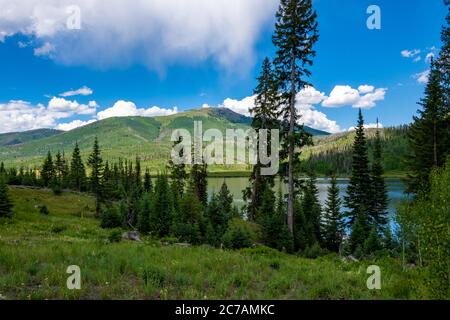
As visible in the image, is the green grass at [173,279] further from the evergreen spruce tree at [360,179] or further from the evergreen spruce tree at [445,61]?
the evergreen spruce tree at [360,179]

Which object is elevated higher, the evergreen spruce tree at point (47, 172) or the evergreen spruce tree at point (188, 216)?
the evergreen spruce tree at point (47, 172)

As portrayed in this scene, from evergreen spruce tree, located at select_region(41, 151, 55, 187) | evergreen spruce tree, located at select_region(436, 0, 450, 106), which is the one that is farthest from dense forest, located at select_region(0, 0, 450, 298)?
evergreen spruce tree, located at select_region(41, 151, 55, 187)

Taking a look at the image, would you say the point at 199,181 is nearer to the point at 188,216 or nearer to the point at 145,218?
the point at 188,216

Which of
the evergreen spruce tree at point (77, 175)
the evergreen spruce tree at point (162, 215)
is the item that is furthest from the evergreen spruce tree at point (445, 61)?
the evergreen spruce tree at point (77, 175)

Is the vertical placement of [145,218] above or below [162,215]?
below

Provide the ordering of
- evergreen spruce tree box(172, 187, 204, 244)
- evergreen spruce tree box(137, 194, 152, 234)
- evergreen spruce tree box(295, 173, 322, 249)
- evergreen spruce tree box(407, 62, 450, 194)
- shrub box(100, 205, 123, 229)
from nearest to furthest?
evergreen spruce tree box(407, 62, 450, 194) → evergreen spruce tree box(172, 187, 204, 244) → shrub box(100, 205, 123, 229) → evergreen spruce tree box(295, 173, 322, 249) → evergreen spruce tree box(137, 194, 152, 234)

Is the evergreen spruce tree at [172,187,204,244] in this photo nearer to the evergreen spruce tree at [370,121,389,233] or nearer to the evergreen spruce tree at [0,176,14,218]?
the evergreen spruce tree at [0,176,14,218]

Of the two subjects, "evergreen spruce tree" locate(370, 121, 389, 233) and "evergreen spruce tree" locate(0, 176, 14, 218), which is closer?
"evergreen spruce tree" locate(0, 176, 14, 218)

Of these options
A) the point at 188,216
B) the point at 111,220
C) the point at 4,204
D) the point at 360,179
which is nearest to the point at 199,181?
the point at 188,216

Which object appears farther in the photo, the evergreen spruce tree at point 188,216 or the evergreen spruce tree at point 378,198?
the evergreen spruce tree at point 378,198
